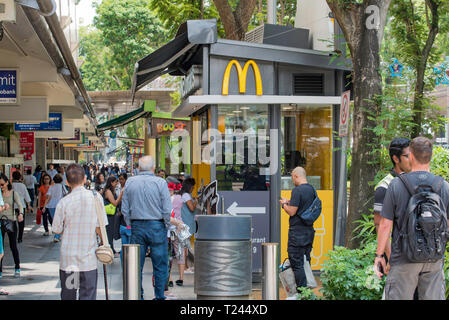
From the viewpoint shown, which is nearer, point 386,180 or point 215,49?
point 386,180

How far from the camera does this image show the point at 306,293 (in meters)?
6.46

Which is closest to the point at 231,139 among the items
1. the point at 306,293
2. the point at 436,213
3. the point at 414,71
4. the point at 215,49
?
the point at 215,49

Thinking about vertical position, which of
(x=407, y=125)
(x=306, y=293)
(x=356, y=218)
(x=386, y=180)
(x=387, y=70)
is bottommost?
(x=306, y=293)

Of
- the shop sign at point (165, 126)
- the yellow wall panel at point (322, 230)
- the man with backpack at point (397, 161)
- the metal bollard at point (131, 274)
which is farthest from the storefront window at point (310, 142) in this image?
the shop sign at point (165, 126)

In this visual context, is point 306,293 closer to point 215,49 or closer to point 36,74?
point 215,49

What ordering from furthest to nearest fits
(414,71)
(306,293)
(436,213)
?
(414,71)
(306,293)
(436,213)

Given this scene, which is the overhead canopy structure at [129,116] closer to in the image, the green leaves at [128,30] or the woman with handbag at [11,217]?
the woman with handbag at [11,217]

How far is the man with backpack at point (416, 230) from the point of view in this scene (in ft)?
15.6

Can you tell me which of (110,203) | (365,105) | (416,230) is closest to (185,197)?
(110,203)

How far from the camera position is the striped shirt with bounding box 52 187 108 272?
654 cm

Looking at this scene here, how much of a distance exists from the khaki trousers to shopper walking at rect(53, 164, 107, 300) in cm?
312

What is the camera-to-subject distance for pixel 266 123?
35.4 feet

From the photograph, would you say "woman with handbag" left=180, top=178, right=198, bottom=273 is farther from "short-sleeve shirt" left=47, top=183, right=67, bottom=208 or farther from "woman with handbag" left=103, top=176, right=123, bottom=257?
"short-sleeve shirt" left=47, top=183, right=67, bottom=208

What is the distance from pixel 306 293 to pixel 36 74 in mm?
9031
